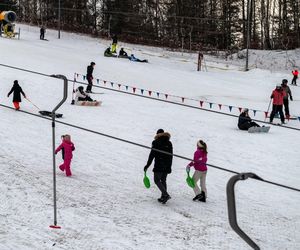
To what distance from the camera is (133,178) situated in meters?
13.2

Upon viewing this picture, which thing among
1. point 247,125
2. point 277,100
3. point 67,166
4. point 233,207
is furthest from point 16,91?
point 233,207

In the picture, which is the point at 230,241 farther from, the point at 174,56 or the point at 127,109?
the point at 174,56

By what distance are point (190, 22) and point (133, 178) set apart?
47.7m

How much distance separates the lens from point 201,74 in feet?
121

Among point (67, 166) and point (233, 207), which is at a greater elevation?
point (233, 207)

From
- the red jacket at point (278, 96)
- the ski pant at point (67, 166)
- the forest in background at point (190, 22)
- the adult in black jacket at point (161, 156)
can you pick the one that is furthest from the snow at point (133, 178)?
the forest in background at point (190, 22)

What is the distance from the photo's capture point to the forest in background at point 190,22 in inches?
2226

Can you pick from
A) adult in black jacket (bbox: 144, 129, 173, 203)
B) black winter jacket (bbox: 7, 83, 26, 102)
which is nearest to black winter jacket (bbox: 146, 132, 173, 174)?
adult in black jacket (bbox: 144, 129, 173, 203)

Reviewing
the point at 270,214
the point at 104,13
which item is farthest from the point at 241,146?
the point at 104,13

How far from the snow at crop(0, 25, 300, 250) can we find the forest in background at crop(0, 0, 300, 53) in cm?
2795

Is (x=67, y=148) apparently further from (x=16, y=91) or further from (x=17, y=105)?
(x=17, y=105)

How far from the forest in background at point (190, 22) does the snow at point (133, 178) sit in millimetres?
27946

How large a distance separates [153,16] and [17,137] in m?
47.7

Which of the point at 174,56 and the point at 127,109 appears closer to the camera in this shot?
the point at 127,109
